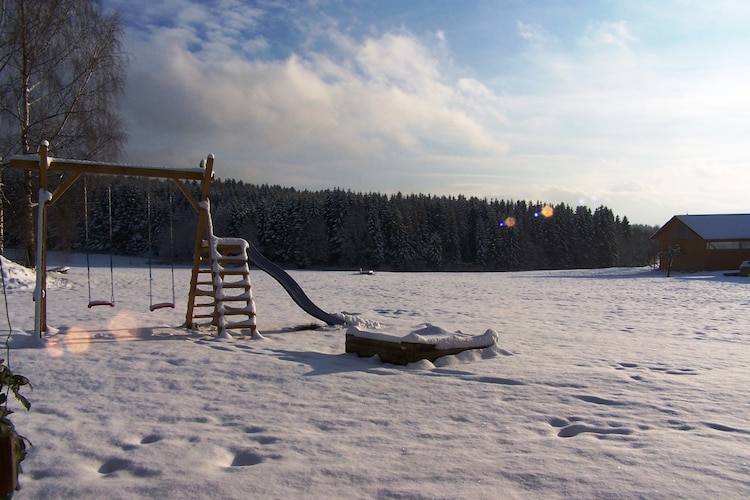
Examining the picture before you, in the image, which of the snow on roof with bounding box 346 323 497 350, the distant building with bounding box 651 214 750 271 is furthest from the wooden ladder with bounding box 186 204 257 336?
the distant building with bounding box 651 214 750 271

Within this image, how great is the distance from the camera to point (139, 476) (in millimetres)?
3523

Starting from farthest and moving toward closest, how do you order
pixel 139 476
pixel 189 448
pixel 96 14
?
pixel 96 14 → pixel 189 448 → pixel 139 476

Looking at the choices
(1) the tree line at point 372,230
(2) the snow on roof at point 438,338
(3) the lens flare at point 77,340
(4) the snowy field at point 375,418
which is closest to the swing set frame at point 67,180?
(3) the lens flare at point 77,340

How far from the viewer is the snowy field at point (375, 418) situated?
3391mm

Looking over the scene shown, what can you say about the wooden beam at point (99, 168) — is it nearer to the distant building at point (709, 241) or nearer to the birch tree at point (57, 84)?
the birch tree at point (57, 84)

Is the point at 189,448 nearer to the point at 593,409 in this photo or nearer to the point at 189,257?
the point at 593,409

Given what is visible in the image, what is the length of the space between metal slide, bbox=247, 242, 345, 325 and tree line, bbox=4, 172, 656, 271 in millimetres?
34979

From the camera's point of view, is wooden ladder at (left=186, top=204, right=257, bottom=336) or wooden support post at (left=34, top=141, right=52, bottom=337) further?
wooden ladder at (left=186, top=204, right=257, bottom=336)

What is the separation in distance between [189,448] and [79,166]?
7.29 m

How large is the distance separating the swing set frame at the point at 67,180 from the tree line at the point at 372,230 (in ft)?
118

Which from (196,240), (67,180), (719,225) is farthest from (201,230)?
(719,225)

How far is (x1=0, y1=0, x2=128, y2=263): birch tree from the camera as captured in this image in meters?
16.4

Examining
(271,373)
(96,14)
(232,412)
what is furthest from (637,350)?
(96,14)

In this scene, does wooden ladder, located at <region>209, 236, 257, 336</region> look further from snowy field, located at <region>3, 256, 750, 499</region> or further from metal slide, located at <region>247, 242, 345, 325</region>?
metal slide, located at <region>247, 242, 345, 325</region>
